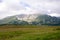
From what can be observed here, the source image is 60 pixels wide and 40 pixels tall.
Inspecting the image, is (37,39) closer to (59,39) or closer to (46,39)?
(46,39)

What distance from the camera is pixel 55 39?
35.4m

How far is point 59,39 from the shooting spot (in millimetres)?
35281

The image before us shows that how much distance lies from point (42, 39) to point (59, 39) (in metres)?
4.00

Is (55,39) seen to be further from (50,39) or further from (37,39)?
(37,39)

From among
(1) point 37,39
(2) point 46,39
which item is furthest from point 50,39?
(1) point 37,39

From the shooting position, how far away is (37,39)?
121 ft

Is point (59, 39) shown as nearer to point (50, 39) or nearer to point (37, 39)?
point (50, 39)

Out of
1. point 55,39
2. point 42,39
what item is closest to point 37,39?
point 42,39

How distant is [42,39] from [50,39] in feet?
6.23

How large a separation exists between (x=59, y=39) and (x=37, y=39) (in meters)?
5.33

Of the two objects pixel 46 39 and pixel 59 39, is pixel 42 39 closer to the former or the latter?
pixel 46 39

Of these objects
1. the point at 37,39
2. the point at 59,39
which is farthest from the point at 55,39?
the point at 37,39

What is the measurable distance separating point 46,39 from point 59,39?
3.05 metres

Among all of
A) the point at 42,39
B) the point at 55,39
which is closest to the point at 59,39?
the point at 55,39
